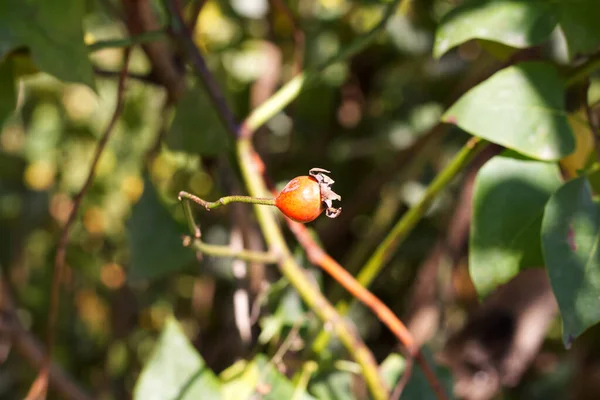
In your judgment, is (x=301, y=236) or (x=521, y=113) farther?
(x=301, y=236)

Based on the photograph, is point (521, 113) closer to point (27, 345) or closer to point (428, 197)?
point (428, 197)

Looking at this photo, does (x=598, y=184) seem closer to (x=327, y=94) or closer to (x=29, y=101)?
(x=327, y=94)

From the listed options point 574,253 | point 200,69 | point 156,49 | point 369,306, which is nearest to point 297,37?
point 156,49

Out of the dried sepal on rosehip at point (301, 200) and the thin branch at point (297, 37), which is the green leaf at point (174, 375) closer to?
the dried sepal on rosehip at point (301, 200)

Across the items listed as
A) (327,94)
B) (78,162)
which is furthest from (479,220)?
(78,162)

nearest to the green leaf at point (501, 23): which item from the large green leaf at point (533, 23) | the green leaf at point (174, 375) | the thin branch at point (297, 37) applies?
the large green leaf at point (533, 23)

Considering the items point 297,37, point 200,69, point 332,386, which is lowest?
point 332,386

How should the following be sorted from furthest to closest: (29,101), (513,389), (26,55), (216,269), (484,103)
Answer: (29,101), (513,389), (216,269), (26,55), (484,103)
